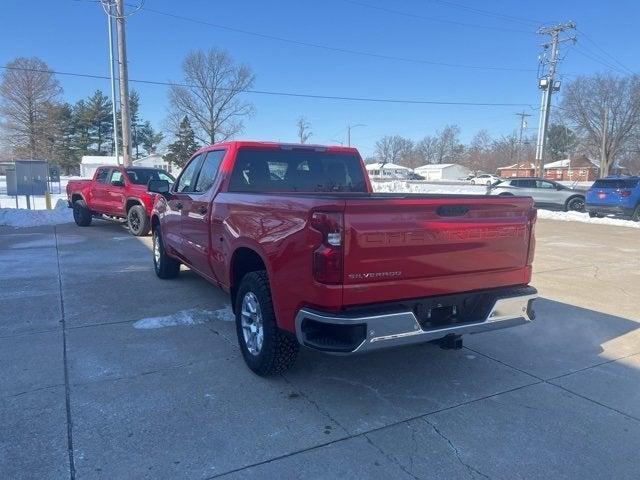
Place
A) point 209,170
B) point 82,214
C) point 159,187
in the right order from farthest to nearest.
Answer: point 82,214 < point 159,187 < point 209,170

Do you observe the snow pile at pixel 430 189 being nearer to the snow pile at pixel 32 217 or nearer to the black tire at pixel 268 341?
the snow pile at pixel 32 217

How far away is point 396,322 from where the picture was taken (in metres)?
3.05

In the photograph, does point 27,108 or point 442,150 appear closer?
point 27,108

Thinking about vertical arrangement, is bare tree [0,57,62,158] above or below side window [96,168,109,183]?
above

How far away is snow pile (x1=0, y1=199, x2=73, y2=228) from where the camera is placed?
14188mm

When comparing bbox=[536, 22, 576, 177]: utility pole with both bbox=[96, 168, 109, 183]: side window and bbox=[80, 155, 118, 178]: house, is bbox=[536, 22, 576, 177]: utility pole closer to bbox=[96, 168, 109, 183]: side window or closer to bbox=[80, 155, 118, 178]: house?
bbox=[96, 168, 109, 183]: side window

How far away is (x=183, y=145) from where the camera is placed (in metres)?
60.9

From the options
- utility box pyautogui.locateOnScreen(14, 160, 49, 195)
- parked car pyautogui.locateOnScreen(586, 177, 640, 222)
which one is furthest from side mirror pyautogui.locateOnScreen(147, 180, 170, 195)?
parked car pyautogui.locateOnScreen(586, 177, 640, 222)

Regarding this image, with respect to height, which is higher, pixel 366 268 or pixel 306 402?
pixel 366 268

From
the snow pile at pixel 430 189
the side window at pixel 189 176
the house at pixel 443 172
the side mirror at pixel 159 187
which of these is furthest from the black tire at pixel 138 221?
the house at pixel 443 172

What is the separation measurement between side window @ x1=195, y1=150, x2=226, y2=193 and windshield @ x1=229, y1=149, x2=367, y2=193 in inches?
13.8

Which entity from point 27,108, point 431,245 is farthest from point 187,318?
point 27,108

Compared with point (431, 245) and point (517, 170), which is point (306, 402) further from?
point (517, 170)

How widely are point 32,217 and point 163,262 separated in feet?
33.3
